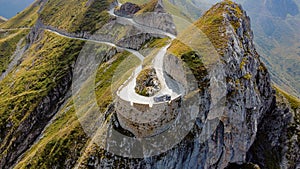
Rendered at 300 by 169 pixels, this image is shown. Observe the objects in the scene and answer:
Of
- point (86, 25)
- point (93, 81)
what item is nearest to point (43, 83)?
point (93, 81)

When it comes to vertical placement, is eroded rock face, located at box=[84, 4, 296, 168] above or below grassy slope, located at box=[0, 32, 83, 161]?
above

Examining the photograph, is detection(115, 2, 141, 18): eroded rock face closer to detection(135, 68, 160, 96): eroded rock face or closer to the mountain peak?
the mountain peak

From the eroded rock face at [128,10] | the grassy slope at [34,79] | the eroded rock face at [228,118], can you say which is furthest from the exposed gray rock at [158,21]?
the grassy slope at [34,79]

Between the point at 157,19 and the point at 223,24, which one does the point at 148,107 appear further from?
the point at 157,19

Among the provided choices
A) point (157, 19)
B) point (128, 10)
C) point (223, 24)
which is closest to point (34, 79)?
point (128, 10)

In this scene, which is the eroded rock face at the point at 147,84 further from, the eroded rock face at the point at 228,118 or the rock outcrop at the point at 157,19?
the rock outcrop at the point at 157,19

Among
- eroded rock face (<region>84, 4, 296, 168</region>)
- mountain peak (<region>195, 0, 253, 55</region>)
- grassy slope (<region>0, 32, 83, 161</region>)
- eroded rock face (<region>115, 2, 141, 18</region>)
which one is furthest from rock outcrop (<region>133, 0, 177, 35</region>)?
grassy slope (<region>0, 32, 83, 161</region>)
